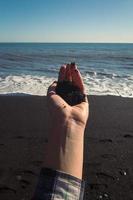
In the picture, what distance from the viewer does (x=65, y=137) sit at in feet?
5.24

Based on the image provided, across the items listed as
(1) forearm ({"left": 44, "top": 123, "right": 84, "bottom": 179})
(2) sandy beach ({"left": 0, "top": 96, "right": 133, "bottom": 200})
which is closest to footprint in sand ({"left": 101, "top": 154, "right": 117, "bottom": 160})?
(2) sandy beach ({"left": 0, "top": 96, "right": 133, "bottom": 200})

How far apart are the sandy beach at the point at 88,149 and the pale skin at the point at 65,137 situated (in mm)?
1793

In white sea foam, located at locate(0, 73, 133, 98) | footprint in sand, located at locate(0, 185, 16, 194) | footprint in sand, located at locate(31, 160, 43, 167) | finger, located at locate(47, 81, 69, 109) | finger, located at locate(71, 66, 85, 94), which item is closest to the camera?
finger, located at locate(47, 81, 69, 109)

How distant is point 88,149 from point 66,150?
327 centimetres

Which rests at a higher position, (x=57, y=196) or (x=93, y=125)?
(x=57, y=196)

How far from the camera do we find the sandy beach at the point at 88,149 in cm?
355

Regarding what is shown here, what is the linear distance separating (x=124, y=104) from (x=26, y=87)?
3.90 meters

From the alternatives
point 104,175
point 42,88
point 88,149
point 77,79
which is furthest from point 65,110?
point 42,88

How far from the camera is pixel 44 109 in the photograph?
7176mm

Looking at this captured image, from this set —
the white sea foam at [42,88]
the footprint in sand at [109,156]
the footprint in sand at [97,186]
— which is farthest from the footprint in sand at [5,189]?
the white sea foam at [42,88]

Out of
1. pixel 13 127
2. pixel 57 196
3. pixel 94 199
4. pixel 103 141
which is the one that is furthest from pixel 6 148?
pixel 57 196

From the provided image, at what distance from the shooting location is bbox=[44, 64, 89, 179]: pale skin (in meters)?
1.44

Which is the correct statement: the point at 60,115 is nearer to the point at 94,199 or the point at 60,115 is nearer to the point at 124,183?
the point at 94,199

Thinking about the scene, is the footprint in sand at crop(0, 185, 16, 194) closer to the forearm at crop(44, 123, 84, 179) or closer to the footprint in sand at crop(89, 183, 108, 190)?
the footprint in sand at crop(89, 183, 108, 190)
